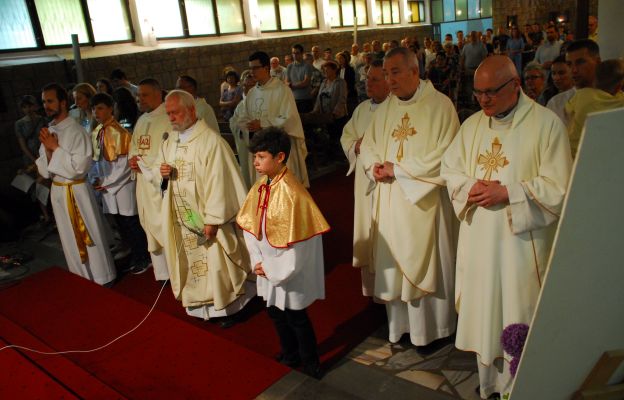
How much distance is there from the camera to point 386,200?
3.29m

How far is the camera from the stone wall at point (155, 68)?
8289mm

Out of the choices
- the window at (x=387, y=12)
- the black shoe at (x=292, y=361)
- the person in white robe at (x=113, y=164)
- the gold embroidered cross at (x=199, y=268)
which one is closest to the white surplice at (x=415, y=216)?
the black shoe at (x=292, y=361)

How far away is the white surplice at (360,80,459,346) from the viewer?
10.1 feet

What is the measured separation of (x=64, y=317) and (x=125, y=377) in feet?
3.81

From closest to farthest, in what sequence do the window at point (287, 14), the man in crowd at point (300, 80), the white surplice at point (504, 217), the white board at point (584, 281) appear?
the white board at point (584, 281) < the white surplice at point (504, 217) < the man in crowd at point (300, 80) < the window at point (287, 14)

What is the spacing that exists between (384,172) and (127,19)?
418 inches

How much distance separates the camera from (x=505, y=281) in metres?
2.50

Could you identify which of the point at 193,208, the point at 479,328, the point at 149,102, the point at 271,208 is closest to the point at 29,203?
the point at 149,102

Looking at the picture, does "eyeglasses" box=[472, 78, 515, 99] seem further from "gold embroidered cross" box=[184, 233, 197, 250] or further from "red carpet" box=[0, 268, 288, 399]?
"gold embroidered cross" box=[184, 233, 197, 250]

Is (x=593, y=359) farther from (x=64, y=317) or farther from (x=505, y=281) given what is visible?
(x=64, y=317)

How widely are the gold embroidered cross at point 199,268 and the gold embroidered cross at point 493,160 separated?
7.80ft

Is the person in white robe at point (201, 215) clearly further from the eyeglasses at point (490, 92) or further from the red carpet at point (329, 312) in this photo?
the eyeglasses at point (490, 92)

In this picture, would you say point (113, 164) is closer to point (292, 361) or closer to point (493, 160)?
point (292, 361)

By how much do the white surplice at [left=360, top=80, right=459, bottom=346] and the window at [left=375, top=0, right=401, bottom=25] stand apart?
20.0 metres
